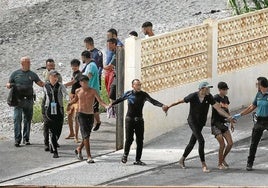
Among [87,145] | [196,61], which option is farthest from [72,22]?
[87,145]

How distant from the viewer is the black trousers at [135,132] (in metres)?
18.7

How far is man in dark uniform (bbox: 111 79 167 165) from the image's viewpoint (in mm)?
18625

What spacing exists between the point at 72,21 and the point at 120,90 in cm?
1203

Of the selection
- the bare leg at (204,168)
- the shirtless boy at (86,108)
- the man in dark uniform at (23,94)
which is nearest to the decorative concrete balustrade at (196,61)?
the shirtless boy at (86,108)

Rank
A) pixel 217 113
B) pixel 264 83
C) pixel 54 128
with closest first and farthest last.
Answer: pixel 264 83, pixel 217 113, pixel 54 128

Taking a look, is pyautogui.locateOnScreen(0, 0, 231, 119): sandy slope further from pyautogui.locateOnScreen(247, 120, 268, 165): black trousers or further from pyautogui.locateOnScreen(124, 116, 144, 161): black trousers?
pyautogui.locateOnScreen(247, 120, 268, 165): black trousers

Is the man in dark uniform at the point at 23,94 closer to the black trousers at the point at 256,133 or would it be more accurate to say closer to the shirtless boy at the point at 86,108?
the shirtless boy at the point at 86,108

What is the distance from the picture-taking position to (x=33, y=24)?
3206 centimetres

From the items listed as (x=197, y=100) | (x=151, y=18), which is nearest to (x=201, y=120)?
(x=197, y=100)

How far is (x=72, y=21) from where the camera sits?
31.8 metres

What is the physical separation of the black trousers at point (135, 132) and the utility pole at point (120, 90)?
1205mm

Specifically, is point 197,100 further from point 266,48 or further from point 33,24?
point 33,24

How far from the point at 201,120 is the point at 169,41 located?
3.14 metres

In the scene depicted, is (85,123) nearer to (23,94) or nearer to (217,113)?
(23,94)
